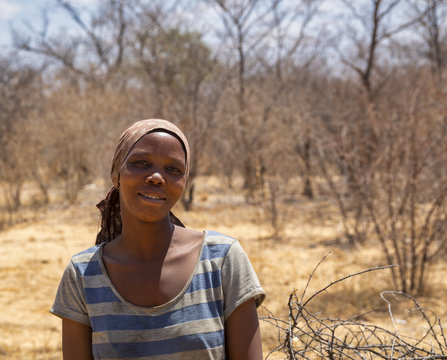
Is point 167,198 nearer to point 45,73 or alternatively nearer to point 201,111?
Answer: point 201,111

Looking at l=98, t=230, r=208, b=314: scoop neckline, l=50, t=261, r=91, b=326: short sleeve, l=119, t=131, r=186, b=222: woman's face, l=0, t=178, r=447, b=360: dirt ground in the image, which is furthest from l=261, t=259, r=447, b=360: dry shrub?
l=50, t=261, r=91, b=326: short sleeve

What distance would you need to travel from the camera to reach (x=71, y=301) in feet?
3.99

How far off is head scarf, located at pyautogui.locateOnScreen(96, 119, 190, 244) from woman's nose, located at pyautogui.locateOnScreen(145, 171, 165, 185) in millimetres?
93

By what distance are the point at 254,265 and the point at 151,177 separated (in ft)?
15.0

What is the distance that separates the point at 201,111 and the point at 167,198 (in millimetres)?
8930

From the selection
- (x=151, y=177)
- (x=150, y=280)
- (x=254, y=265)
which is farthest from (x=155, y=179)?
(x=254, y=265)

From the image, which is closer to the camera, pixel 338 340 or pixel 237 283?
pixel 237 283

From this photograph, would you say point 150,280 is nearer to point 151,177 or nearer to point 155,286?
point 155,286

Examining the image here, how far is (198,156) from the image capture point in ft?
32.9

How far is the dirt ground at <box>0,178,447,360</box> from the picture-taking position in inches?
152

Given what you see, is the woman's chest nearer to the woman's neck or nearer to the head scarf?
the woman's neck

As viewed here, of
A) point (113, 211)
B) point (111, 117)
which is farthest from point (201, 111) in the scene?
point (113, 211)

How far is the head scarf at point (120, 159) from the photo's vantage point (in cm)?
124

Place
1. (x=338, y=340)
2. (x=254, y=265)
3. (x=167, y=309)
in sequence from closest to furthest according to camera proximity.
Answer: (x=167, y=309) → (x=338, y=340) → (x=254, y=265)
